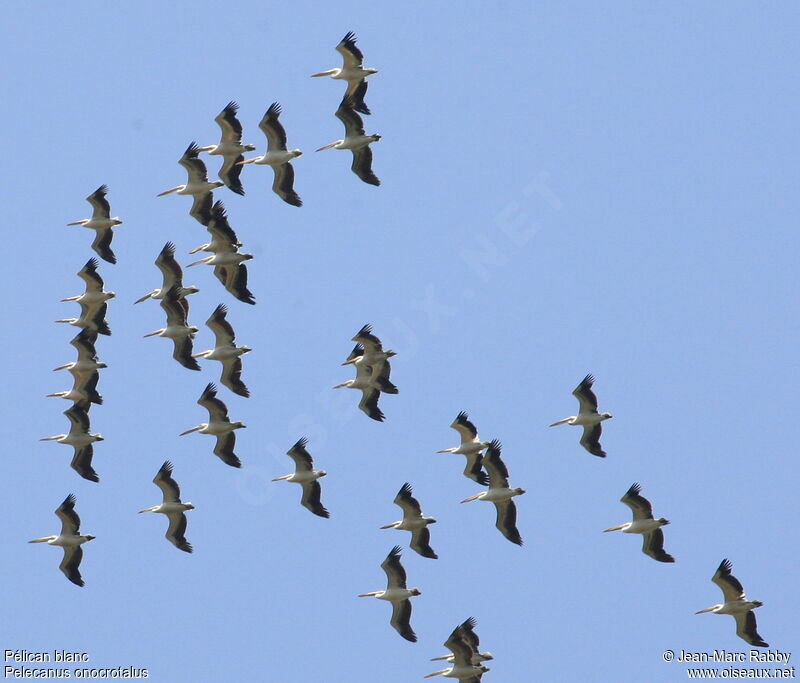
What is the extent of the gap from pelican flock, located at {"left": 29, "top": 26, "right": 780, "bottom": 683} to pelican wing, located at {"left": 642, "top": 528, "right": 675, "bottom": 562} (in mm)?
21

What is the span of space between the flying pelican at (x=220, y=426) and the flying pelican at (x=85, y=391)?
253 cm

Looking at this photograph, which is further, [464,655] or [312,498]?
[312,498]

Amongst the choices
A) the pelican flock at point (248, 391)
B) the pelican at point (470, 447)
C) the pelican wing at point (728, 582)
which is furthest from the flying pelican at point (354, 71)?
the pelican wing at point (728, 582)

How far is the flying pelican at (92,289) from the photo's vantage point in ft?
177

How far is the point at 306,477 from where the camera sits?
52688 mm

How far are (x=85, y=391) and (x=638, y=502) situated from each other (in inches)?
496

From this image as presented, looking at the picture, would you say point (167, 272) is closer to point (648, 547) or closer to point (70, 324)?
point (70, 324)

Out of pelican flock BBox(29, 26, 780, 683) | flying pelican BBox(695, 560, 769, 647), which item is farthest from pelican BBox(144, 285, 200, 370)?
flying pelican BBox(695, 560, 769, 647)

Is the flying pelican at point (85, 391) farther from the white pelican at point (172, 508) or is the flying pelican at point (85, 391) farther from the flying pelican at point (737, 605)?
the flying pelican at point (737, 605)

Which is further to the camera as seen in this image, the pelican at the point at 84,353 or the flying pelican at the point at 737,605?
the pelican at the point at 84,353

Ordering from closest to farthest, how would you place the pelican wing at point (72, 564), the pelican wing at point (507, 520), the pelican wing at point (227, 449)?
the pelican wing at point (507, 520) < the pelican wing at point (72, 564) < the pelican wing at point (227, 449)

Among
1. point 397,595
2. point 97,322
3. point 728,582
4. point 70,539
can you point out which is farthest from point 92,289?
point 728,582

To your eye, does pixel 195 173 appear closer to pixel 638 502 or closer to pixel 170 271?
pixel 170 271

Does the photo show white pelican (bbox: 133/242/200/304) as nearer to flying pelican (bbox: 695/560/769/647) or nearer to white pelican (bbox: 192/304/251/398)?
white pelican (bbox: 192/304/251/398)
